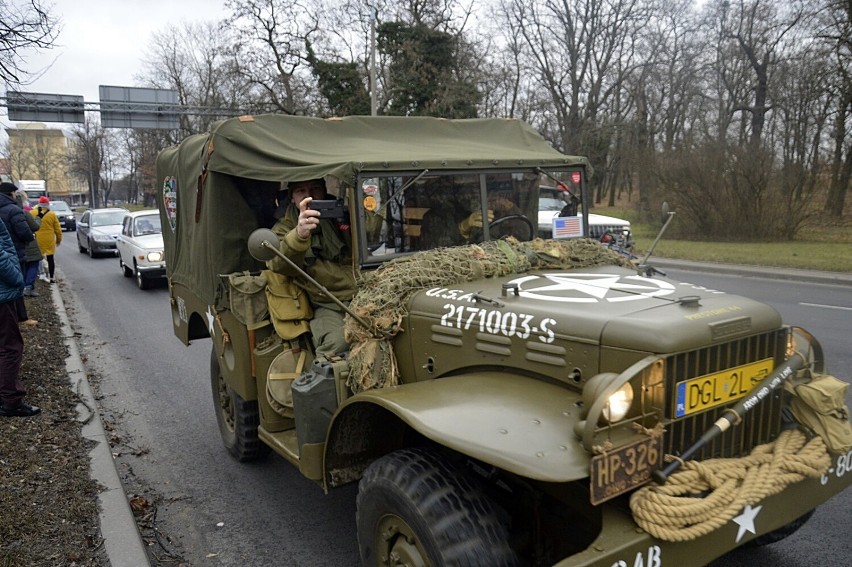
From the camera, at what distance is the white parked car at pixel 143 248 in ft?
45.2

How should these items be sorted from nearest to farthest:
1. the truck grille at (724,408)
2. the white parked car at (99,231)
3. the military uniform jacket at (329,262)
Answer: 1. the truck grille at (724,408)
2. the military uniform jacket at (329,262)
3. the white parked car at (99,231)

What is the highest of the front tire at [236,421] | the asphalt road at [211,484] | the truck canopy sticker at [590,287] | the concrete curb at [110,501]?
the truck canopy sticker at [590,287]

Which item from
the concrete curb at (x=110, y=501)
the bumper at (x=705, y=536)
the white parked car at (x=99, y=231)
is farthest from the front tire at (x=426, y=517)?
the white parked car at (x=99, y=231)

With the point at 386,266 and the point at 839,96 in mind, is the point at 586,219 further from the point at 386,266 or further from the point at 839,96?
the point at 839,96

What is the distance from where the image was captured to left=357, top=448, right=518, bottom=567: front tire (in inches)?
92.9

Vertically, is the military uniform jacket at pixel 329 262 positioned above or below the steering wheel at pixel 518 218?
below

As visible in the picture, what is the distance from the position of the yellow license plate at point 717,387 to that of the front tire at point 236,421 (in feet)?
9.75

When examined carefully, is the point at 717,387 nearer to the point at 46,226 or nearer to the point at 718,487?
the point at 718,487

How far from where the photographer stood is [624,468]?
2.22 metres

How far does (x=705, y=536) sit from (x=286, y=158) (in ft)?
9.83

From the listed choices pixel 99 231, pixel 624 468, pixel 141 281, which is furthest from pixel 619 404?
pixel 99 231

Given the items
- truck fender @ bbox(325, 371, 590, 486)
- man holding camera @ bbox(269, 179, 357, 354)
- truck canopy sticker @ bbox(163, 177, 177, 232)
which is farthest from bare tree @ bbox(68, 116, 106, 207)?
truck fender @ bbox(325, 371, 590, 486)

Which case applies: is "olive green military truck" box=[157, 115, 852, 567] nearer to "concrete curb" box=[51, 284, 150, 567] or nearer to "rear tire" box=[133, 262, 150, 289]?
"concrete curb" box=[51, 284, 150, 567]

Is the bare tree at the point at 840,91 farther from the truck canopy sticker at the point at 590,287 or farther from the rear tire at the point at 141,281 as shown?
the truck canopy sticker at the point at 590,287
